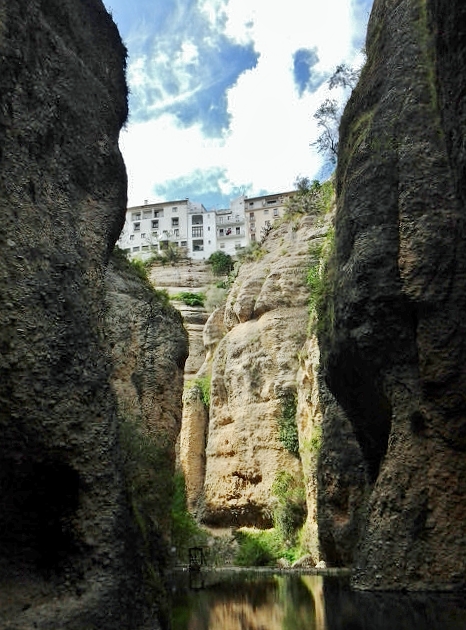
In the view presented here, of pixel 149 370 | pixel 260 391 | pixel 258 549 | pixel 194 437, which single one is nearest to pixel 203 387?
pixel 194 437

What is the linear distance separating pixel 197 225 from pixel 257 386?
5072 centimetres

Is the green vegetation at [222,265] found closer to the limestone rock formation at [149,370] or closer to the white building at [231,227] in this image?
the white building at [231,227]

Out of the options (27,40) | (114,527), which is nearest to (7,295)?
(114,527)

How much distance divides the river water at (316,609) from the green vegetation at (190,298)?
141 feet

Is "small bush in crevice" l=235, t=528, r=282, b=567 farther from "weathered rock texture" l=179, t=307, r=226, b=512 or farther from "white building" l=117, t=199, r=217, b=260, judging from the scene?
"white building" l=117, t=199, r=217, b=260

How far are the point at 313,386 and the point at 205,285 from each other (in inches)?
1410

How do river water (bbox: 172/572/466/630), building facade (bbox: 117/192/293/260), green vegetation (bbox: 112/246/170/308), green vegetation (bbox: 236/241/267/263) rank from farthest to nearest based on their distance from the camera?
1. building facade (bbox: 117/192/293/260)
2. green vegetation (bbox: 236/241/267/263)
3. green vegetation (bbox: 112/246/170/308)
4. river water (bbox: 172/572/466/630)

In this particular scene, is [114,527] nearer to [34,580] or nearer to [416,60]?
[34,580]

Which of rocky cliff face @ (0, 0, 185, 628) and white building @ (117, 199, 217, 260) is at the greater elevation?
white building @ (117, 199, 217, 260)

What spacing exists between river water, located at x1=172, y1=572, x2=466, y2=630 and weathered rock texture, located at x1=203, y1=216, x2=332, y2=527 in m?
18.4

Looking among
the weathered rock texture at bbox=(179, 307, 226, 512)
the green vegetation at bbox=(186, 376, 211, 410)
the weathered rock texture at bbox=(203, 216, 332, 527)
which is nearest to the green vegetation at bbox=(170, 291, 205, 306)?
the weathered rock texture at bbox=(179, 307, 226, 512)

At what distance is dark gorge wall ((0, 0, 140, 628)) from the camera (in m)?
8.30

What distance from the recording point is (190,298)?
61000mm

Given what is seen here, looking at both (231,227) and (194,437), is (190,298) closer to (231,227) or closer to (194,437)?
(194,437)
